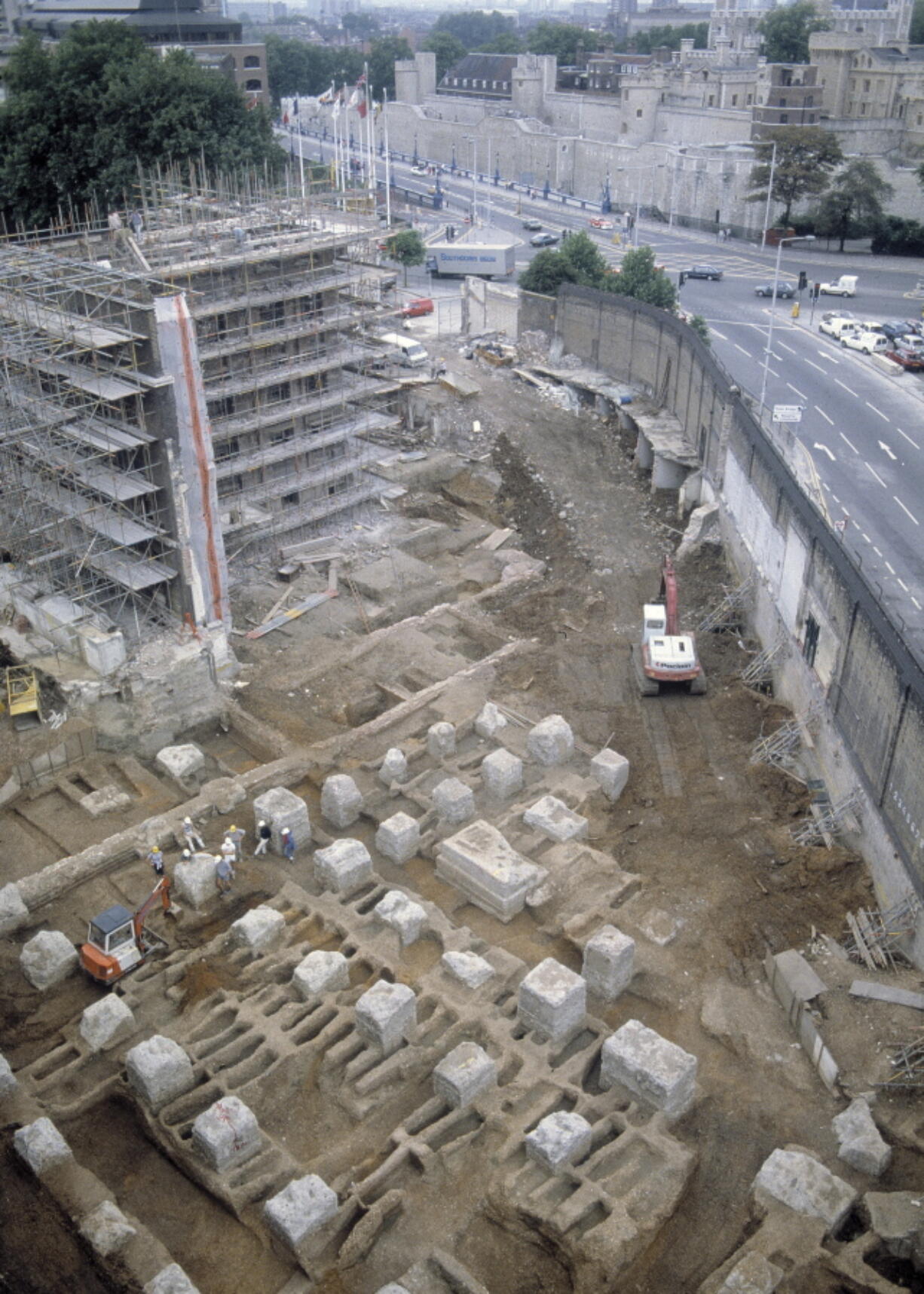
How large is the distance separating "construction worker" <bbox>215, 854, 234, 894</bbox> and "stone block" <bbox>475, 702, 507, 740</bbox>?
24.4 ft

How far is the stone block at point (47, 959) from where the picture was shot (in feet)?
71.9

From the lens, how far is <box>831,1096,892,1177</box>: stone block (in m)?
18.0

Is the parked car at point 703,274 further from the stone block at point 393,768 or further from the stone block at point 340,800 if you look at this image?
the stone block at point 340,800

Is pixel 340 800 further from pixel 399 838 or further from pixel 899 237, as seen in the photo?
pixel 899 237

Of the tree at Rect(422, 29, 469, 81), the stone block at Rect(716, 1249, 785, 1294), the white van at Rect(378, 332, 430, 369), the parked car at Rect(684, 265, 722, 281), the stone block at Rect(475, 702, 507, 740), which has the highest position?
the tree at Rect(422, 29, 469, 81)

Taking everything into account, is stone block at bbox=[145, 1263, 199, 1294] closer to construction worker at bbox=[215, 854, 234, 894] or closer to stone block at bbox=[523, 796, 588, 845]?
construction worker at bbox=[215, 854, 234, 894]

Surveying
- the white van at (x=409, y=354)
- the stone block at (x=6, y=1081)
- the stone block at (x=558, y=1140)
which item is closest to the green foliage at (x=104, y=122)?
the white van at (x=409, y=354)

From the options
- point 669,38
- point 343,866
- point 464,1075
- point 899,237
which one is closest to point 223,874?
point 343,866

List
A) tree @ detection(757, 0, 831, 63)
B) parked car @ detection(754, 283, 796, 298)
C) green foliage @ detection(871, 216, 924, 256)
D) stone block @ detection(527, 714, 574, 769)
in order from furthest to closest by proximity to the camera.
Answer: tree @ detection(757, 0, 831, 63)
green foliage @ detection(871, 216, 924, 256)
parked car @ detection(754, 283, 796, 298)
stone block @ detection(527, 714, 574, 769)

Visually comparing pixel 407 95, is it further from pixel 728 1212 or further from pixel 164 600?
pixel 728 1212

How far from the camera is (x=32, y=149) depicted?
56281 mm

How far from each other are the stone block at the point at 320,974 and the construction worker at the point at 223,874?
329cm

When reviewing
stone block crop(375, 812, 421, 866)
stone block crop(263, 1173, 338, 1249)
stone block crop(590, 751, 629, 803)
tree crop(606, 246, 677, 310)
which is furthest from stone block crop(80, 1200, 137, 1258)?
tree crop(606, 246, 677, 310)

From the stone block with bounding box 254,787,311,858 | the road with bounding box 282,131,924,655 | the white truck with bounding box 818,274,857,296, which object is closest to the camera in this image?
the stone block with bounding box 254,787,311,858
